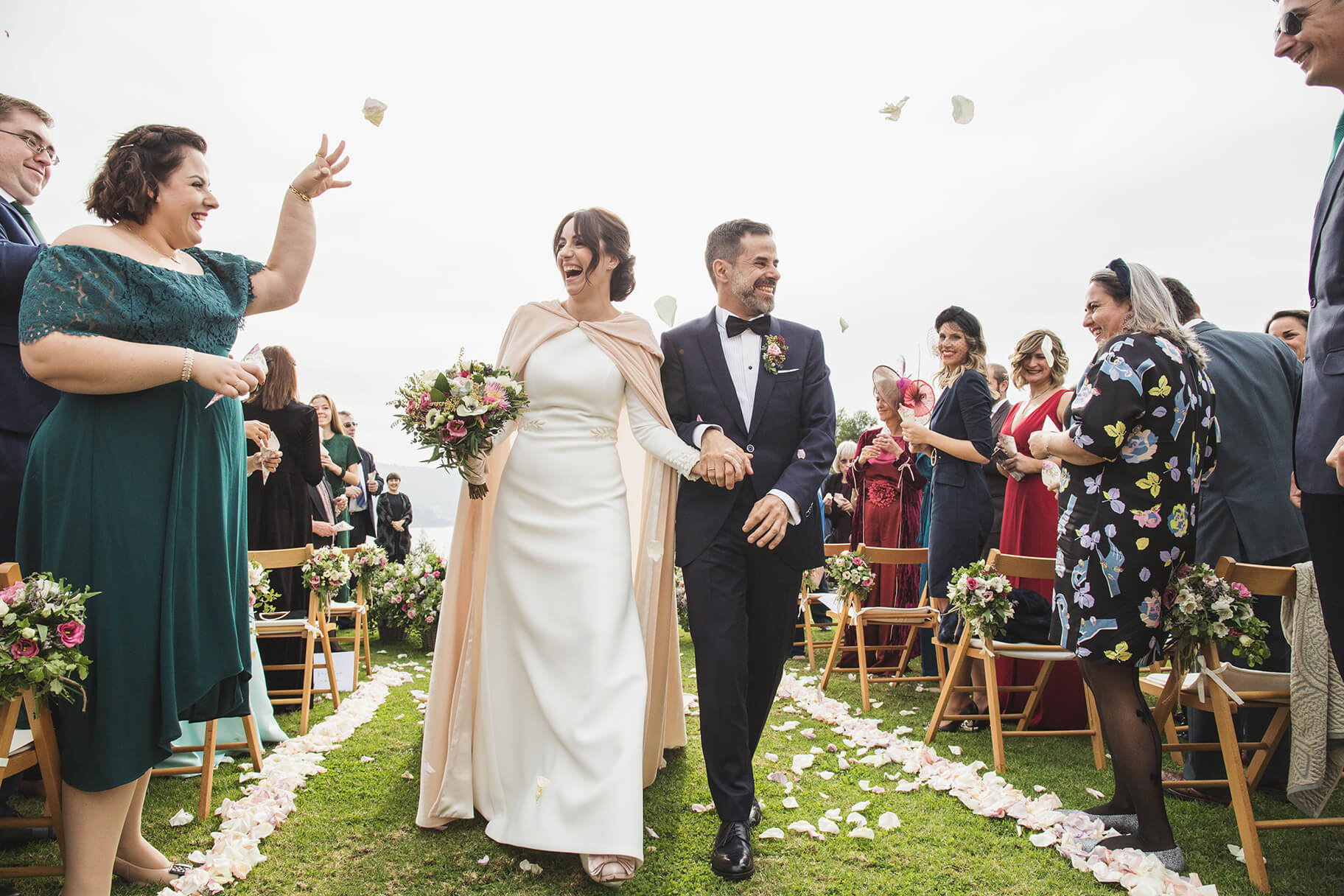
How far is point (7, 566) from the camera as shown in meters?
2.40

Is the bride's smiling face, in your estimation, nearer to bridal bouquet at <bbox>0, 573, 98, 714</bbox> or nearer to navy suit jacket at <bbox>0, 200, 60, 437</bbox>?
navy suit jacket at <bbox>0, 200, 60, 437</bbox>

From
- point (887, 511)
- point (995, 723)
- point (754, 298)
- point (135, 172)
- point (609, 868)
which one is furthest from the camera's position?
point (887, 511)

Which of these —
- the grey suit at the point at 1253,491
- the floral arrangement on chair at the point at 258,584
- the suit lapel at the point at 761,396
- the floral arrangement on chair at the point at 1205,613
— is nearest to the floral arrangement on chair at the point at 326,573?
the floral arrangement on chair at the point at 258,584

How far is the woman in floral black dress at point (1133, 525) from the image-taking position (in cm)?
327

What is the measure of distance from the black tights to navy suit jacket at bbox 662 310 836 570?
1257mm

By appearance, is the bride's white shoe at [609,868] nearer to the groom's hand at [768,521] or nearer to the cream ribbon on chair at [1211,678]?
the groom's hand at [768,521]

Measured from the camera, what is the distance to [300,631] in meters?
5.49

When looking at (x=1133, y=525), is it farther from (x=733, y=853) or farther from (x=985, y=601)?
(x=733, y=853)

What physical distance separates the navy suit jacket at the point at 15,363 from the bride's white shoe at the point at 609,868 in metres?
2.71

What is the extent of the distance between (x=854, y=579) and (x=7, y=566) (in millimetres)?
5437

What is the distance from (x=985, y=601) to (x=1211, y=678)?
1.35m

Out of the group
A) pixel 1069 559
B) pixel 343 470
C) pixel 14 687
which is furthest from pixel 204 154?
pixel 343 470

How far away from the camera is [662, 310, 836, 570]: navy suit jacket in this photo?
351 cm

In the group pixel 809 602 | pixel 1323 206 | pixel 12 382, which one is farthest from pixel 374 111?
pixel 809 602
